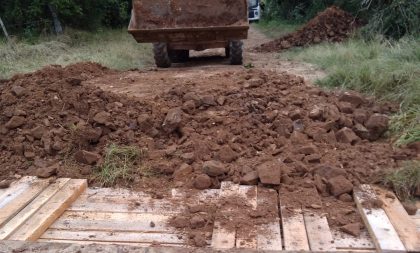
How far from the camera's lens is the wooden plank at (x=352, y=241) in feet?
9.62

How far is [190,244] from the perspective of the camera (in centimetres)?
305

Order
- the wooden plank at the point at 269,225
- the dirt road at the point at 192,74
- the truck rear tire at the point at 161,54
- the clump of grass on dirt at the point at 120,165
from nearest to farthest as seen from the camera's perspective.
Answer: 1. the wooden plank at the point at 269,225
2. the clump of grass on dirt at the point at 120,165
3. the dirt road at the point at 192,74
4. the truck rear tire at the point at 161,54

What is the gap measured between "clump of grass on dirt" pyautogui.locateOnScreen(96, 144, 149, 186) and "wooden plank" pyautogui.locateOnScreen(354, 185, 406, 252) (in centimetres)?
180

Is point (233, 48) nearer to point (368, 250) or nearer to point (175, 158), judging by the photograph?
point (175, 158)

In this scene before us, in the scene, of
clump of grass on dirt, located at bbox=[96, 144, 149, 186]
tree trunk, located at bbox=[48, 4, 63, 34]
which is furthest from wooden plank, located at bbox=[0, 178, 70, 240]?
tree trunk, located at bbox=[48, 4, 63, 34]

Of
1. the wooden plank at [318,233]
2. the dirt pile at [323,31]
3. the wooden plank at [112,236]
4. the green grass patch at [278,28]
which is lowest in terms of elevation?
the green grass patch at [278,28]

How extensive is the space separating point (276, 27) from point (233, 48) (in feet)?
37.2

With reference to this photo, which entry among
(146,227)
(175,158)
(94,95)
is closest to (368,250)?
(146,227)

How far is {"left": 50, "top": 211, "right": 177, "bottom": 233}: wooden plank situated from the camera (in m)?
3.30

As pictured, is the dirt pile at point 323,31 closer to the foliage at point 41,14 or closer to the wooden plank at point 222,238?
the foliage at point 41,14

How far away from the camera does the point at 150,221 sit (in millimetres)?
3379

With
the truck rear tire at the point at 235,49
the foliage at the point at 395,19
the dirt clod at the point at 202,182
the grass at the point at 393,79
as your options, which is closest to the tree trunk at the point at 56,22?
the truck rear tire at the point at 235,49

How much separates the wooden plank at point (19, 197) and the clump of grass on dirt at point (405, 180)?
9.10ft

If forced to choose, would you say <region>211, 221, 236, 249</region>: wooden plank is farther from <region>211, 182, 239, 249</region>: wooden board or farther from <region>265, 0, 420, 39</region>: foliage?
<region>265, 0, 420, 39</region>: foliage
